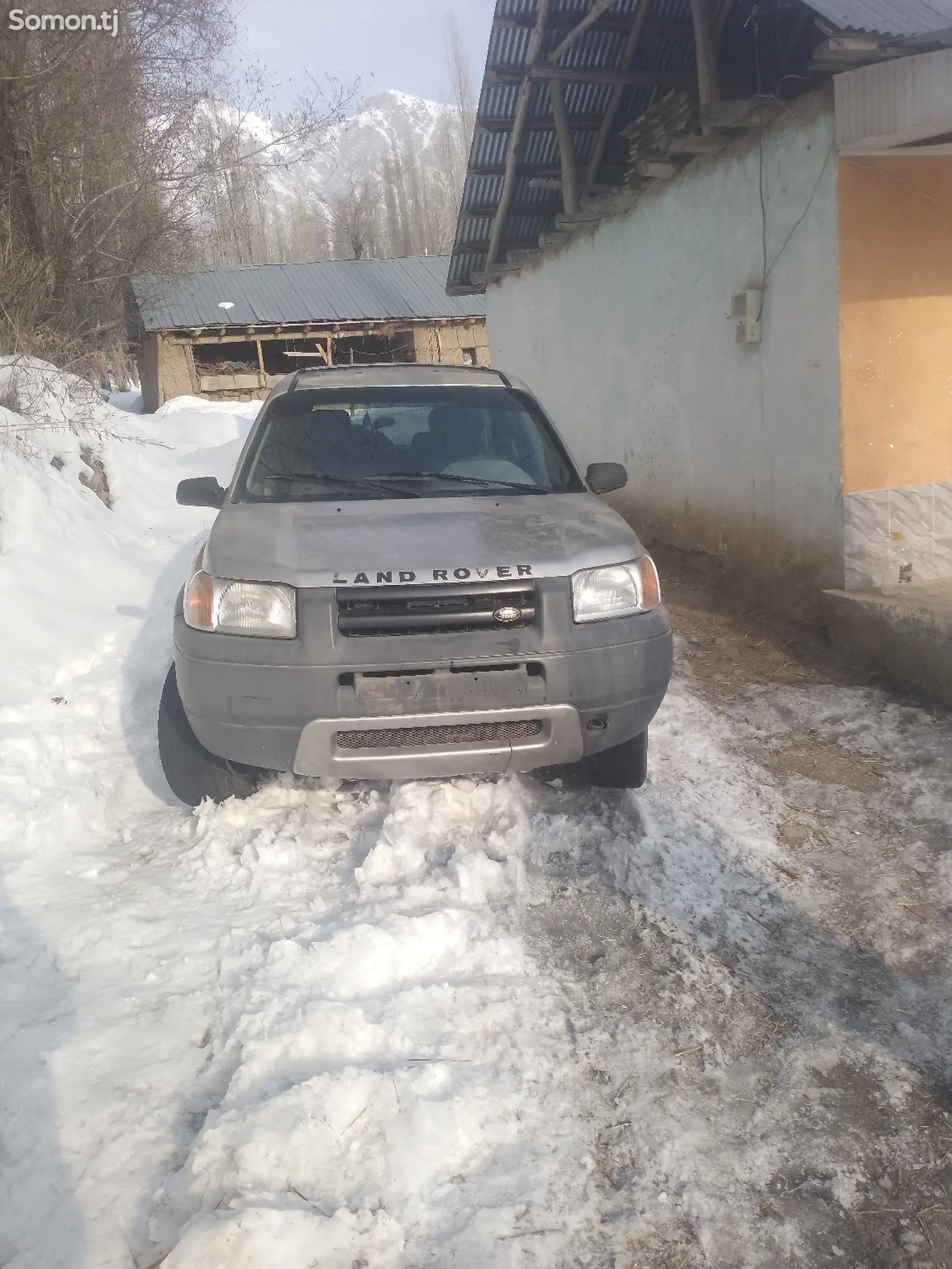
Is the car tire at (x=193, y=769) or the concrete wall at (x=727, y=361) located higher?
the concrete wall at (x=727, y=361)

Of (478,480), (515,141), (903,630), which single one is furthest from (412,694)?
(515,141)

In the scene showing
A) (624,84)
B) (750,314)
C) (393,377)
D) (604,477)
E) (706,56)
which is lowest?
(604,477)

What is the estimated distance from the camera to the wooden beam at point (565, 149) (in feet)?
26.2

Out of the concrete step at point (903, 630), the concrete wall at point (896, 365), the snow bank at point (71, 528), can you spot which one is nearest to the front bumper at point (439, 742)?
the snow bank at point (71, 528)

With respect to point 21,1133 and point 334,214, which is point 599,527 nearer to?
point 21,1133

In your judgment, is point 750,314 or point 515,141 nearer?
point 750,314

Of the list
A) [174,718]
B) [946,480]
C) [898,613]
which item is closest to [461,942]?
[174,718]

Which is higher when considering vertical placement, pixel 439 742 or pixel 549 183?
pixel 549 183

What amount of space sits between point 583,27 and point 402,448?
4.83 metres

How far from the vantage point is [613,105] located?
26.6 ft

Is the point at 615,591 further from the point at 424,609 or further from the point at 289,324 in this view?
the point at 289,324

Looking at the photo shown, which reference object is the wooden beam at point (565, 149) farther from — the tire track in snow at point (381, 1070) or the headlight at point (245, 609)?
the tire track in snow at point (381, 1070)

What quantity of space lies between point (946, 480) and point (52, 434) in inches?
274

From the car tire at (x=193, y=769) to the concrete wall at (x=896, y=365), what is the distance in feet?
12.6
